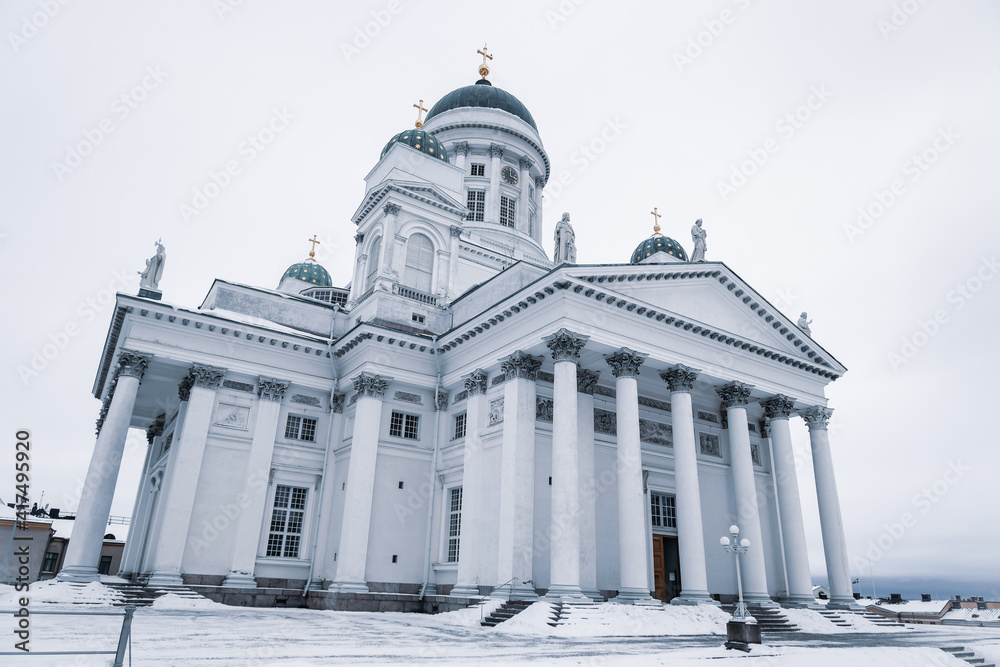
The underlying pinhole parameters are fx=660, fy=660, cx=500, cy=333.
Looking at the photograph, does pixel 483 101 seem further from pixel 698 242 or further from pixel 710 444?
pixel 710 444

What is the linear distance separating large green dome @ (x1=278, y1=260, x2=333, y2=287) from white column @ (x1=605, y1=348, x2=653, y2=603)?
75.3 feet

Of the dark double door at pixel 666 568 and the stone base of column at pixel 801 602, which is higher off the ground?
the dark double door at pixel 666 568

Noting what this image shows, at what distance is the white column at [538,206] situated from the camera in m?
40.6

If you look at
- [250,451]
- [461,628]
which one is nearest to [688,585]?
[461,628]

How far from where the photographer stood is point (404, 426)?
82.0 feet

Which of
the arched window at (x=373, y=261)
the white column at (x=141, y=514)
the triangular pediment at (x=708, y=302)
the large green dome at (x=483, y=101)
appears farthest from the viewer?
the large green dome at (x=483, y=101)

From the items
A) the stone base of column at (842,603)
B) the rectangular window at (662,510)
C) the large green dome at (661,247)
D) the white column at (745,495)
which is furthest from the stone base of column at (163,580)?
the large green dome at (661,247)

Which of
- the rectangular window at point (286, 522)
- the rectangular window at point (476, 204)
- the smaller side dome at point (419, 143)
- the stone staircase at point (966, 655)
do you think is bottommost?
the stone staircase at point (966, 655)

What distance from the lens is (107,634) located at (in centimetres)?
1166

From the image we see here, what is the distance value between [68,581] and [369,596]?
8936mm

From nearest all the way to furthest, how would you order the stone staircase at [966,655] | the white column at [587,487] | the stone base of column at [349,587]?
1. the stone staircase at [966,655]
2. the white column at [587,487]
3. the stone base of column at [349,587]

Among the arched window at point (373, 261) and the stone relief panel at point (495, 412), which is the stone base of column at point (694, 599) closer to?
the stone relief panel at point (495, 412)

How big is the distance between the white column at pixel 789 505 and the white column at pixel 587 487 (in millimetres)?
7796

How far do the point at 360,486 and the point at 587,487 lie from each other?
7884mm
